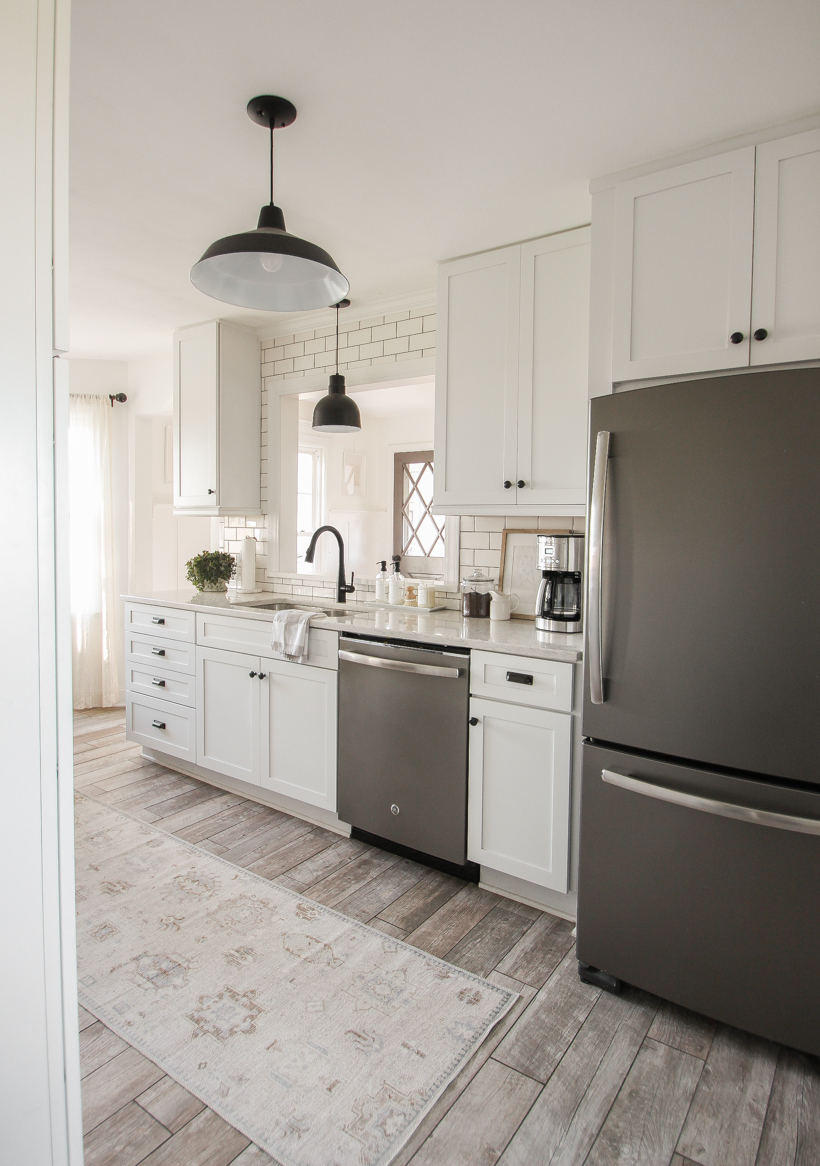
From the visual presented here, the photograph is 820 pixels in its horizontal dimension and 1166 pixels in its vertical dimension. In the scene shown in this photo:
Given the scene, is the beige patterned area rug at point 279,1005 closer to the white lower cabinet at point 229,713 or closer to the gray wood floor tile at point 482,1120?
the gray wood floor tile at point 482,1120

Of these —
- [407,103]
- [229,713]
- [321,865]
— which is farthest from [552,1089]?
[407,103]

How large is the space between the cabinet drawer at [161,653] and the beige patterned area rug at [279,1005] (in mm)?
1113

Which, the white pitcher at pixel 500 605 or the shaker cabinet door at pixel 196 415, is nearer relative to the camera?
the white pitcher at pixel 500 605

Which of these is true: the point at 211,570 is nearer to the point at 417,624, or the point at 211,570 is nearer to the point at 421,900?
the point at 417,624

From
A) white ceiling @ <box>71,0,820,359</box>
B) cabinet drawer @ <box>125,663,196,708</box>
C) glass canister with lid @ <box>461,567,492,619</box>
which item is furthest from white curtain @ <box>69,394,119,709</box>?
glass canister with lid @ <box>461,567,492,619</box>

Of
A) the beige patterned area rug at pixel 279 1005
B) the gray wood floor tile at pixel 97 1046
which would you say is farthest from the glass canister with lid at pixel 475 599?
the gray wood floor tile at pixel 97 1046

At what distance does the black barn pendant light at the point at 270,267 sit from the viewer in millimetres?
1665

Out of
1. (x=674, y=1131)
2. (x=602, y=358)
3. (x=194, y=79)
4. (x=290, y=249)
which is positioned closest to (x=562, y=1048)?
(x=674, y=1131)

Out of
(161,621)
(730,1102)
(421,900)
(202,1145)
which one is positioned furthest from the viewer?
(161,621)

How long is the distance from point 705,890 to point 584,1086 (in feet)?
1.82

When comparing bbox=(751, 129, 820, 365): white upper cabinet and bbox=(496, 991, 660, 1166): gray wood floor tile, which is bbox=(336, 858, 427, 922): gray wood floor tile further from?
bbox=(751, 129, 820, 365): white upper cabinet

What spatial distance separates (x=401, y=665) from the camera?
2.50m

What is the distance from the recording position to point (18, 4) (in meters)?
0.67

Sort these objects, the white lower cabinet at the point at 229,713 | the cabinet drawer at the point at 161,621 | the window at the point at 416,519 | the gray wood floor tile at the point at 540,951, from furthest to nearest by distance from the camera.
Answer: the window at the point at 416,519 < the cabinet drawer at the point at 161,621 < the white lower cabinet at the point at 229,713 < the gray wood floor tile at the point at 540,951
